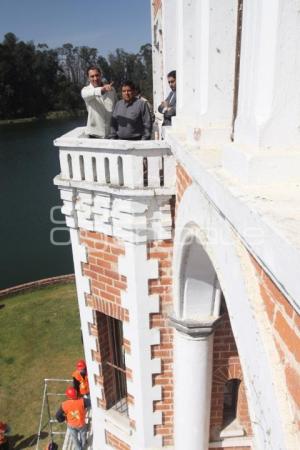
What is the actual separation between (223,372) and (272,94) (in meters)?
4.07

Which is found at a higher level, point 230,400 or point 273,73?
point 273,73

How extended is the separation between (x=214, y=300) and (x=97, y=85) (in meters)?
2.87

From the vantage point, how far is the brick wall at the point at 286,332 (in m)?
1.24

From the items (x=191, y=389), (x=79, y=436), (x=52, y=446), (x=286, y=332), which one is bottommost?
(x=52, y=446)

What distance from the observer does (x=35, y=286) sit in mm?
14516

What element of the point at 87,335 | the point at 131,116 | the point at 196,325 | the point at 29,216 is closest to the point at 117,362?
the point at 87,335

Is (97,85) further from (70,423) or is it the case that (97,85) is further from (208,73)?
(70,423)

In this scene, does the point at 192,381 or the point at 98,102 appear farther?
the point at 98,102

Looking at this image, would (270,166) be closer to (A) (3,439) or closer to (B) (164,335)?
(B) (164,335)

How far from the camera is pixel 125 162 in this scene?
3.88 m

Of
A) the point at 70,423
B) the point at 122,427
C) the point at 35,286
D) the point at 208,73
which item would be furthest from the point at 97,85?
the point at 35,286

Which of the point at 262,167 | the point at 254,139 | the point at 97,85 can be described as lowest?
the point at 262,167

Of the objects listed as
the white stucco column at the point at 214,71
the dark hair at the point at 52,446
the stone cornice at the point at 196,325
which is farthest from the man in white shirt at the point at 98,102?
the dark hair at the point at 52,446

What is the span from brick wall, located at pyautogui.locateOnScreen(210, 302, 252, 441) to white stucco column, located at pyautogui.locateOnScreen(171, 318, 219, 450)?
26 centimetres
